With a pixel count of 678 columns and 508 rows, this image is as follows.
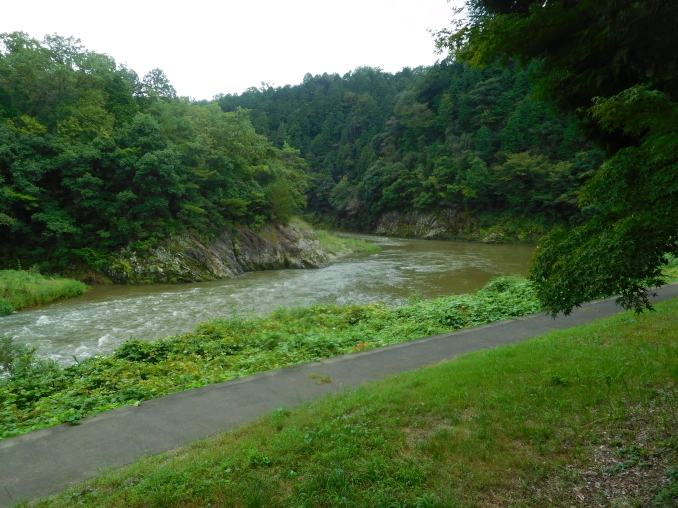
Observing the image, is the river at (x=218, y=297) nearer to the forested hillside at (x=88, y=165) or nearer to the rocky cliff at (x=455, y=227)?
the forested hillside at (x=88, y=165)

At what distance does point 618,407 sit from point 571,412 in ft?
1.59

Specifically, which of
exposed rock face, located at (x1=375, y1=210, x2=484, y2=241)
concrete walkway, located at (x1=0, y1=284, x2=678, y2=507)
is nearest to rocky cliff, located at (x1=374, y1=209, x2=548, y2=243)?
exposed rock face, located at (x1=375, y1=210, x2=484, y2=241)

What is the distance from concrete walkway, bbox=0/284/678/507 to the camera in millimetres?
4070

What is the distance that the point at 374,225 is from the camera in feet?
206

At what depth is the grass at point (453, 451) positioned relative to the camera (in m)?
3.11

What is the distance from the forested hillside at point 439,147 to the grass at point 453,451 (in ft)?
81.2

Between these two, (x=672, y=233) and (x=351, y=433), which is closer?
(x=672, y=233)

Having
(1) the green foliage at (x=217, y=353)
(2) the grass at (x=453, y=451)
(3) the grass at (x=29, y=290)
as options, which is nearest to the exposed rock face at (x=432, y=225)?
(1) the green foliage at (x=217, y=353)

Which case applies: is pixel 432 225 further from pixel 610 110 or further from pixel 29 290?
pixel 610 110

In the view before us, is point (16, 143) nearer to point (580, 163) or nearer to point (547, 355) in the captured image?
point (547, 355)

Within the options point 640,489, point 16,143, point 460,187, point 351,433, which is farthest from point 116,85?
point 460,187

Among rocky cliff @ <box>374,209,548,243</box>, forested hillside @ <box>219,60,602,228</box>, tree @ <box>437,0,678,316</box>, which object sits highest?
forested hillside @ <box>219,60,602,228</box>

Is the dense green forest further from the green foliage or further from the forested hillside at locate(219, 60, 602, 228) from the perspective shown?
the green foliage

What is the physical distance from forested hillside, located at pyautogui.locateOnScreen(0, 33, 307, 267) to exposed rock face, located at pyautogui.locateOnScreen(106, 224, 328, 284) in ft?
2.87
